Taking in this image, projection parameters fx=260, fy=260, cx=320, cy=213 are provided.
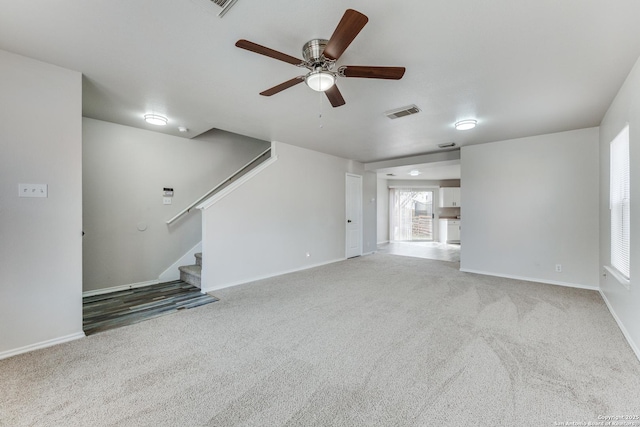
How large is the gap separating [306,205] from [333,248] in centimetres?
132

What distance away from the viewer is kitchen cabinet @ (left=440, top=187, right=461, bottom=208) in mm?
9992

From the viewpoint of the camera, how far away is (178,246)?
15.5 ft

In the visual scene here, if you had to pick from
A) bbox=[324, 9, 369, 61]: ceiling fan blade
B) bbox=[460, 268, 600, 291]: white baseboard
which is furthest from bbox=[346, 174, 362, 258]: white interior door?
bbox=[324, 9, 369, 61]: ceiling fan blade

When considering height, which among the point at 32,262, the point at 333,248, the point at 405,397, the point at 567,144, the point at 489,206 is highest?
the point at 567,144

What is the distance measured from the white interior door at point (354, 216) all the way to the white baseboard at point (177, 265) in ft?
11.2

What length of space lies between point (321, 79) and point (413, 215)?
30.7 ft

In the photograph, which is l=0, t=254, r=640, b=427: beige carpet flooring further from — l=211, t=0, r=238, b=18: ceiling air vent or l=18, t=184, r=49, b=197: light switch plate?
l=211, t=0, r=238, b=18: ceiling air vent

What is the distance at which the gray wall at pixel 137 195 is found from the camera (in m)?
3.82

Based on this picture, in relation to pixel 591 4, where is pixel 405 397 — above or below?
below

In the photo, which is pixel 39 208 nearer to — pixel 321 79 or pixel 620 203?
pixel 321 79

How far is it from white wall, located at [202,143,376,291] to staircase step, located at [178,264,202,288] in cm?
35

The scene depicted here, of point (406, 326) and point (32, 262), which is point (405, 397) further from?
point (32, 262)

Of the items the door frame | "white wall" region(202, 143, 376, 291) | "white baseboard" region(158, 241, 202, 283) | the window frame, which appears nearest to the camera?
the window frame

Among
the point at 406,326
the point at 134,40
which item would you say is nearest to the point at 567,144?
the point at 406,326
